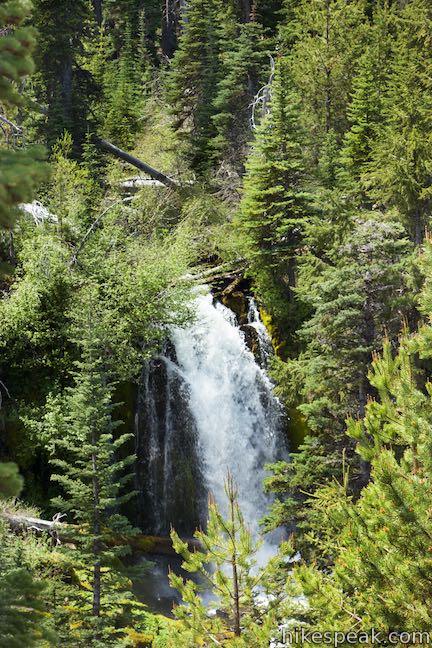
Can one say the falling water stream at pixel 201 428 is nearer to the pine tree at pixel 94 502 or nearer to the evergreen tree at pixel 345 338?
the evergreen tree at pixel 345 338

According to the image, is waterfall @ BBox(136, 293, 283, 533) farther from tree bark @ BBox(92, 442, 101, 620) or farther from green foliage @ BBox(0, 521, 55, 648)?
green foliage @ BBox(0, 521, 55, 648)

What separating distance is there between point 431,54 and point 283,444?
55.1 ft

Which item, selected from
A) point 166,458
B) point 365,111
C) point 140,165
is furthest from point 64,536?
point 365,111

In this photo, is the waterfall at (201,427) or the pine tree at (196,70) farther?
the pine tree at (196,70)

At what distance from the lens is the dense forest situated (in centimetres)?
780

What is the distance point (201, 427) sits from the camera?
18625 millimetres

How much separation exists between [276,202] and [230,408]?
633 cm

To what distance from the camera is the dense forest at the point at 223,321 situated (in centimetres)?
780

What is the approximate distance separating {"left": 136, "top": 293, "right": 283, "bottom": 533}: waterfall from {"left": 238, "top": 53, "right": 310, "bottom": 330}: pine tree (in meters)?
2.31

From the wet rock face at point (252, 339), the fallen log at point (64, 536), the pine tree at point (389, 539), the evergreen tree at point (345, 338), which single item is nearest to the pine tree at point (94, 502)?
the fallen log at point (64, 536)

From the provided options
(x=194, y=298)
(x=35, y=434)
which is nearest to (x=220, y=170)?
(x=194, y=298)

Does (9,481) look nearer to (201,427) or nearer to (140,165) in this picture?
(201,427)

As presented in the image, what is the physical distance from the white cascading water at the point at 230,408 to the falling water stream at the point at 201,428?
0.09 feet

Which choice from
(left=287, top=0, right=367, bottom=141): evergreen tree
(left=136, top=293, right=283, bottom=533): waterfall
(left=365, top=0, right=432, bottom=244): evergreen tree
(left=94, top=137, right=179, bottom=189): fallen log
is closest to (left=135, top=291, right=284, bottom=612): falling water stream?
(left=136, top=293, right=283, bottom=533): waterfall
